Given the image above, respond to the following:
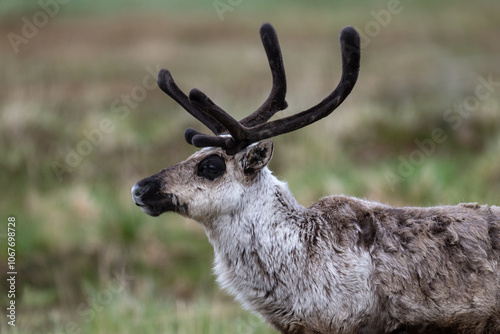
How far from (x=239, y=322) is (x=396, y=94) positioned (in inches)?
394

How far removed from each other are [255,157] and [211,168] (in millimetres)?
333

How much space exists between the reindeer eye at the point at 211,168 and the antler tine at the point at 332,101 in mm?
267

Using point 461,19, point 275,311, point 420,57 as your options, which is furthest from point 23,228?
point 461,19

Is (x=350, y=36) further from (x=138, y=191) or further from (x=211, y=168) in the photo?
(x=138, y=191)

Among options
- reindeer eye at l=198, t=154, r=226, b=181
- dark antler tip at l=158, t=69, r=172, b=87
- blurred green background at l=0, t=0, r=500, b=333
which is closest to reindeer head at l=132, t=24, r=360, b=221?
reindeer eye at l=198, t=154, r=226, b=181

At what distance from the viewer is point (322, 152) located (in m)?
13.7

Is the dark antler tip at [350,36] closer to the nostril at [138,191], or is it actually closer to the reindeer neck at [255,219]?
the reindeer neck at [255,219]

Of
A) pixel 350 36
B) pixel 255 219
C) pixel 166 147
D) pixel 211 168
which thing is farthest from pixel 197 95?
pixel 166 147

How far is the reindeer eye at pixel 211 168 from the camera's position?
5.68m

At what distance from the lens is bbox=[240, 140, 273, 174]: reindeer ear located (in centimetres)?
568

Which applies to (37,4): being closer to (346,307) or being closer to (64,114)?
(64,114)

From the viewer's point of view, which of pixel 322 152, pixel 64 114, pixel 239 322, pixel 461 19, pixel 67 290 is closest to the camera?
pixel 239 322

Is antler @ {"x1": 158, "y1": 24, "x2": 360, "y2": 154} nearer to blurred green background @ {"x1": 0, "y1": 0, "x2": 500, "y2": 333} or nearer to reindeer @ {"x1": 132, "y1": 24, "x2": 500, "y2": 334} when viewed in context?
reindeer @ {"x1": 132, "y1": 24, "x2": 500, "y2": 334}

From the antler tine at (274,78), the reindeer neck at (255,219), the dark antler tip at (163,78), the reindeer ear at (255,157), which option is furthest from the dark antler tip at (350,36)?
the dark antler tip at (163,78)
